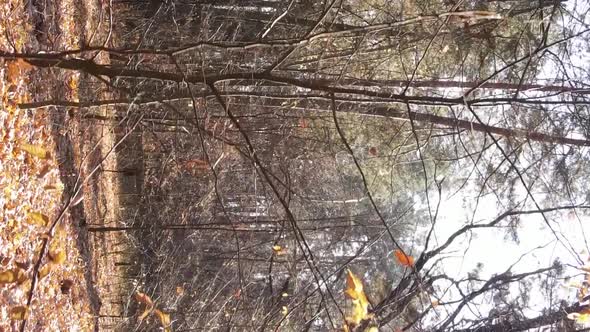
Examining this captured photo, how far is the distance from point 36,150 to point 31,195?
1.54 feet

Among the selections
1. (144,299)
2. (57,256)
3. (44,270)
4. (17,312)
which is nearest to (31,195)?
(44,270)

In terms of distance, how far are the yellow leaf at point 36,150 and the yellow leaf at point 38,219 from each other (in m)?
0.60

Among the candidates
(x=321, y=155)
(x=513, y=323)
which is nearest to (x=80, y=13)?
(x=321, y=155)

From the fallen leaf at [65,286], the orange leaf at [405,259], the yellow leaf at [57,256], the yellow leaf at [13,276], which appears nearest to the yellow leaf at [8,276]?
the yellow leaf at [13,276]

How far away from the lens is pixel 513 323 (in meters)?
7.01

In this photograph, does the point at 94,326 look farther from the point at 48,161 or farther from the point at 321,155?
the point at 321,155

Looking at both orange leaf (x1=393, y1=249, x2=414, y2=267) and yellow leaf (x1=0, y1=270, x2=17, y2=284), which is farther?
yellow leaf (x1=0, y1=270, x2=17, y2=284)

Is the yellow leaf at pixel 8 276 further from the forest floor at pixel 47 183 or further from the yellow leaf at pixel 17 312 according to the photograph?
the yellow leaf at pixel 17 312

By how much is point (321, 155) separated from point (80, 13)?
4.90 meters

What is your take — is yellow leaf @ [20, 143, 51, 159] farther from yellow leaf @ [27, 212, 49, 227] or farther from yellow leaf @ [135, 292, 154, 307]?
yellow leaf @ [135, 292, 154, 307]

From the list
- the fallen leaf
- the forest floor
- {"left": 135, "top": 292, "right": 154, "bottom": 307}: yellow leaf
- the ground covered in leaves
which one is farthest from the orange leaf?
{"left": 135, "top": 292, "right": 154, "bottom": 307}: yellow leaf

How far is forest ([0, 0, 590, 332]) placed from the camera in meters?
5.05

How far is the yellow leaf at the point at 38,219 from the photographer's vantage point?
5.34 m

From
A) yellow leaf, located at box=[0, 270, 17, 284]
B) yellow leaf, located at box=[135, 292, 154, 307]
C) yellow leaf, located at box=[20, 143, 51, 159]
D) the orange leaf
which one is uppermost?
yellow leaf, located at box=[20, 143, 51, 159]
